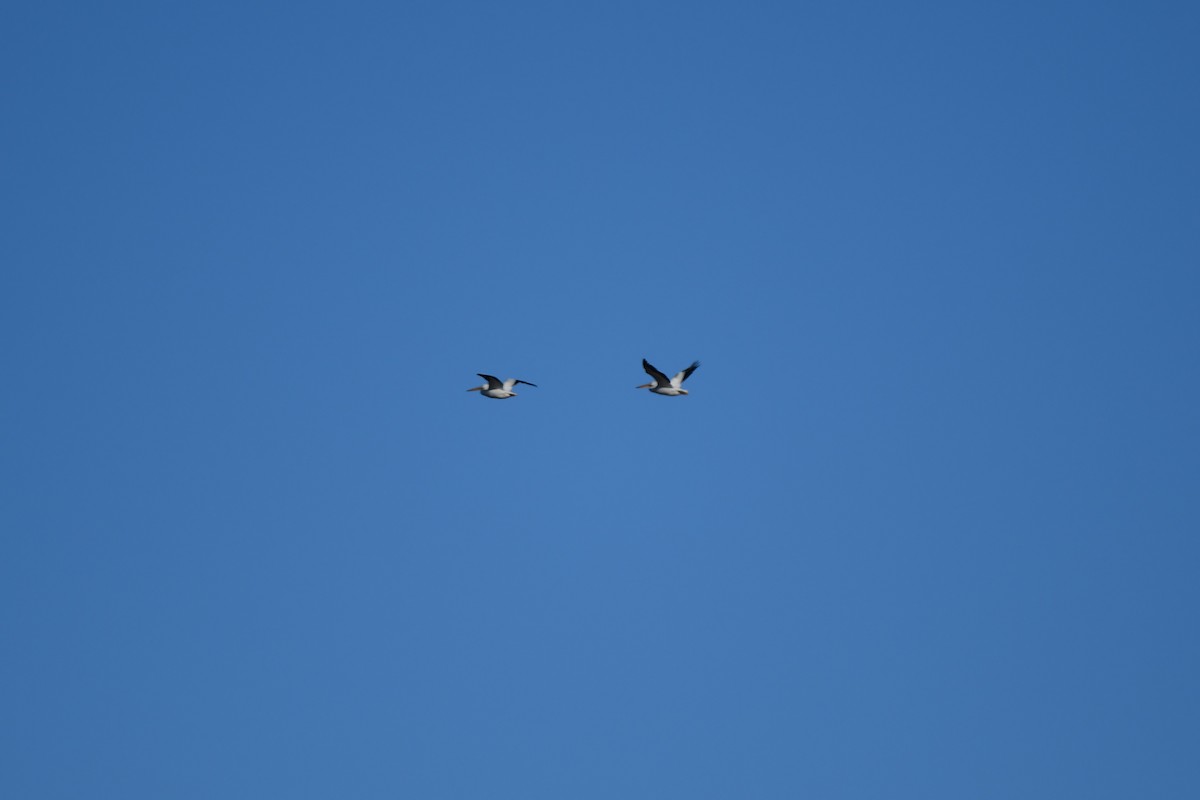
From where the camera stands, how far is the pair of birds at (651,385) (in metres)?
96.1

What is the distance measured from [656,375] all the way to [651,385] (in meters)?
2.85

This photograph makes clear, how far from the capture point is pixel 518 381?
335 ft

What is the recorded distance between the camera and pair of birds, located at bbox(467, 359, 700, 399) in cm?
9614

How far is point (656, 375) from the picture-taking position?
95.7m

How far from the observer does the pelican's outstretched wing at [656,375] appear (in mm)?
94438

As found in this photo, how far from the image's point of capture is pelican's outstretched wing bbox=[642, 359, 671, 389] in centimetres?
9444

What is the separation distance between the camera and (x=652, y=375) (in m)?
95.7

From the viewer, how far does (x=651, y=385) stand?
98.5 meters

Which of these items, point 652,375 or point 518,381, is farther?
point 518,381

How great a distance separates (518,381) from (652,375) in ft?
30.0
